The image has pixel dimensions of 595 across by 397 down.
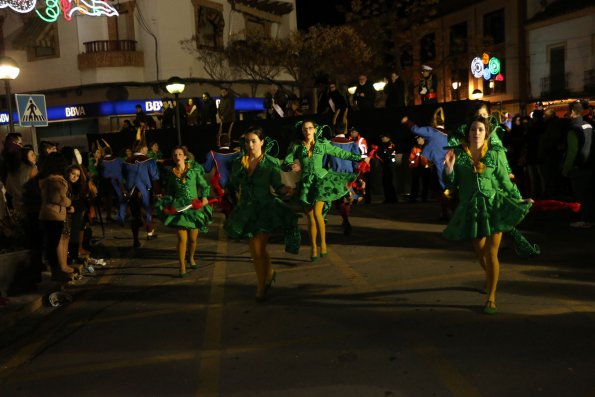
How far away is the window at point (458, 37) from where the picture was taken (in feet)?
141

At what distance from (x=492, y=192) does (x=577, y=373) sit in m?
2.07

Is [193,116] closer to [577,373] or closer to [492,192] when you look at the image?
[492,192]

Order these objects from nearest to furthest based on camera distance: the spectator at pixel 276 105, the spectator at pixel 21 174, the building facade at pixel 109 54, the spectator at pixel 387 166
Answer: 1. the spectator at pixel 21 174
2. the spectator at pixel 387 166
3. the spectator at pixel 276 105
4. the building facade at pixel 109 54

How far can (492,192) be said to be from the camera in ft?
19.5

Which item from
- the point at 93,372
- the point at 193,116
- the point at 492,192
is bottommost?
the point at 93,372

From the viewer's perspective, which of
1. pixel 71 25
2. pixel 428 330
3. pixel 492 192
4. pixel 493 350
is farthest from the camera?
pixel 71 25

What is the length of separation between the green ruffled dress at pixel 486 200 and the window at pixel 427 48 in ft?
142

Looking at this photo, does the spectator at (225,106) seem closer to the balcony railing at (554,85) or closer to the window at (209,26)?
the window at (209,26)

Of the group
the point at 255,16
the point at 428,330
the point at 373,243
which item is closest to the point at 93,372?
the point at 428,330

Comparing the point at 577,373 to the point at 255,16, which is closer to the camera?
Result: the point at 577,373

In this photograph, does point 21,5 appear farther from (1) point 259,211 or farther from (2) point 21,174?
(1) point 259,211

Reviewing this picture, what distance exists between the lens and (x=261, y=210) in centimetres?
684

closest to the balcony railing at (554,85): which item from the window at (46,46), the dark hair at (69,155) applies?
the window at (46,46)

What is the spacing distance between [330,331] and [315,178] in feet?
11.3
